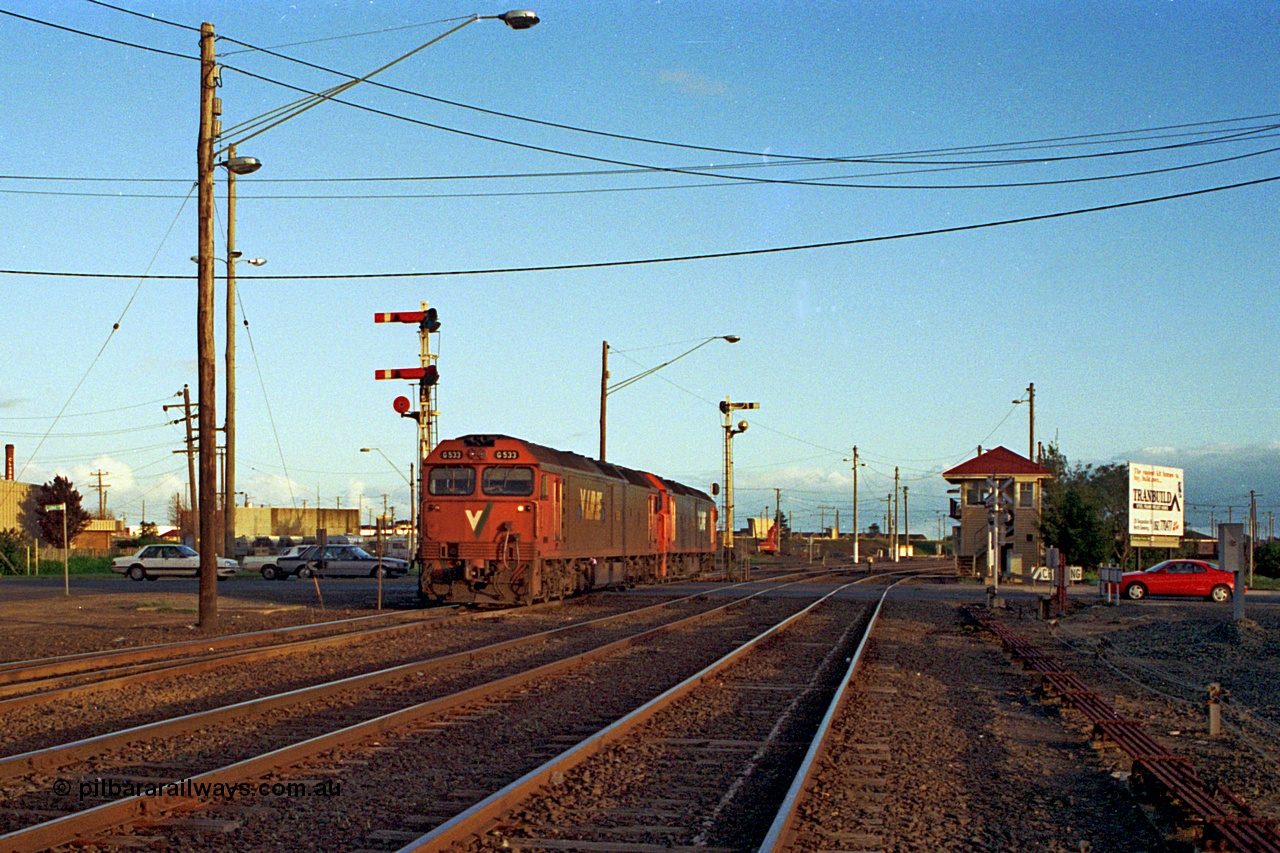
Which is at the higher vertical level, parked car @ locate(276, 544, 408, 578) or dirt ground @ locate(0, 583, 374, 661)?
dirt ground @ locate(0, 583, 374, 661)

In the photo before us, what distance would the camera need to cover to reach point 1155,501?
5462 centimetres

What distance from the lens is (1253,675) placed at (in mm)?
15391

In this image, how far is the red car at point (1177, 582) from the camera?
35.9 meters

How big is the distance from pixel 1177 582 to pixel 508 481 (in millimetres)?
22514

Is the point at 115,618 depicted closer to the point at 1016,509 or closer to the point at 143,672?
the point at 143,672

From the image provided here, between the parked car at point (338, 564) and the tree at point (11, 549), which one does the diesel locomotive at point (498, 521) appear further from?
the tree at point (11, 549)

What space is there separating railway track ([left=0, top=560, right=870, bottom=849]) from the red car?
26320 millimetres

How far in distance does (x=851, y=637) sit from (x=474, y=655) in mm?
7479

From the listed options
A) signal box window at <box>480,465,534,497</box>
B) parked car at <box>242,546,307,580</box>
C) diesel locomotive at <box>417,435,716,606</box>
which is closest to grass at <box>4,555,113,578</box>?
parked car at <box>242,546,307,580</box>

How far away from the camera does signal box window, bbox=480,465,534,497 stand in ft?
81.1

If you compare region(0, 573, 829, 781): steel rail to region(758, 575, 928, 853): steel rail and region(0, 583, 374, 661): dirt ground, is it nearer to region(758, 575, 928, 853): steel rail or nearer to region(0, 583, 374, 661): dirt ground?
region(758, 575, 928, 853): steel rail

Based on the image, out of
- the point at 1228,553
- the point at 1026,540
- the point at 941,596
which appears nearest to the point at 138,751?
the point at 1228,553

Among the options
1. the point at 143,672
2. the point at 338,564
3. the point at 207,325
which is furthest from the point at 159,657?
the point at 338,564

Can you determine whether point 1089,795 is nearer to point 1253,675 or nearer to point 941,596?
point 1253,675
